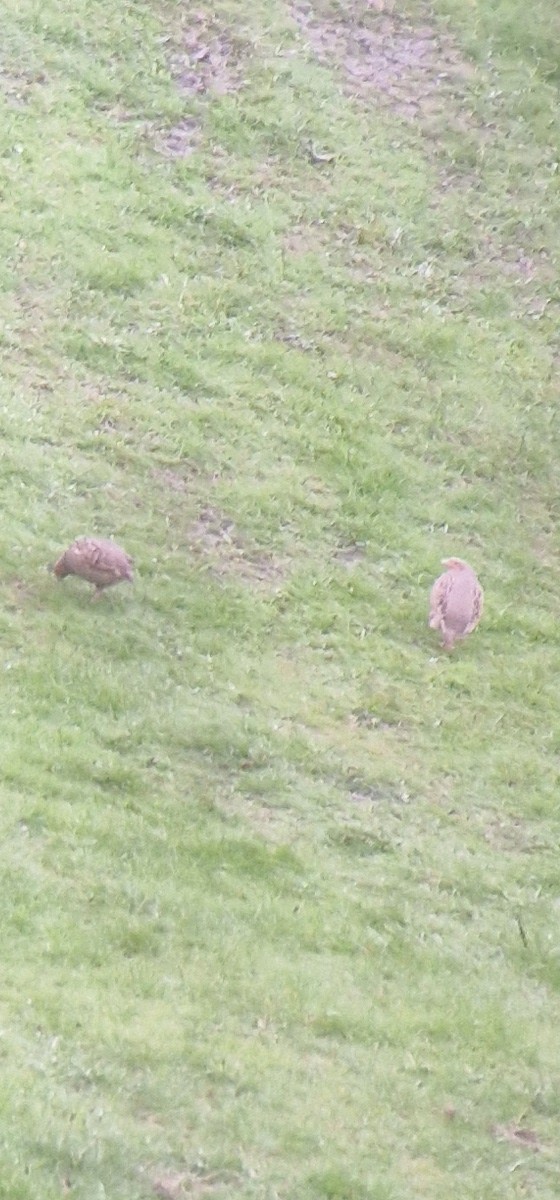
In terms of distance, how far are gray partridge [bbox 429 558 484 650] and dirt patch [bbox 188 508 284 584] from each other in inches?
47.1

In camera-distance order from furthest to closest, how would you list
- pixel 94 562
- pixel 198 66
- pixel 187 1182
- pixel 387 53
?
pixel 387 53
pixel 198 66
pixel 94 562
pixel 187 1182

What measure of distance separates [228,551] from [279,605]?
634mm

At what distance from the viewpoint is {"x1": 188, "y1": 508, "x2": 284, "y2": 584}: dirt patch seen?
34.0ft

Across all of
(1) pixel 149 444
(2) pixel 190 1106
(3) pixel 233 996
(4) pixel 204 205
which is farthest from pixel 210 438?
(2) pixel 190 1106

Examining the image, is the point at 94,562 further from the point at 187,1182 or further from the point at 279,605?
the point at 187,1182

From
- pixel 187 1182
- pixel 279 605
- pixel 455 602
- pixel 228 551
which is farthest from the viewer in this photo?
pixel 228 551

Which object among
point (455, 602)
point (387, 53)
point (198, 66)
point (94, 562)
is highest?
point (387, 53)

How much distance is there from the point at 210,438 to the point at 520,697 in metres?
3.29

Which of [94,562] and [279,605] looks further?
[279,605]

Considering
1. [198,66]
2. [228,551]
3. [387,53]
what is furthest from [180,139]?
[228,551]

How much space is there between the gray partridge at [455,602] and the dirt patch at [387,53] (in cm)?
697

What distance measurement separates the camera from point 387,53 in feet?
51.1

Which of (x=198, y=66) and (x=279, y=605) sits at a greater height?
(x=198, y=66)

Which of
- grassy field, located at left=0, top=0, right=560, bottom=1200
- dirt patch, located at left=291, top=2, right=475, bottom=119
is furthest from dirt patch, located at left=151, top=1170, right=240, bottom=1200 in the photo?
dirt patch, located at left=291, top=2, right=475, bottom=119
